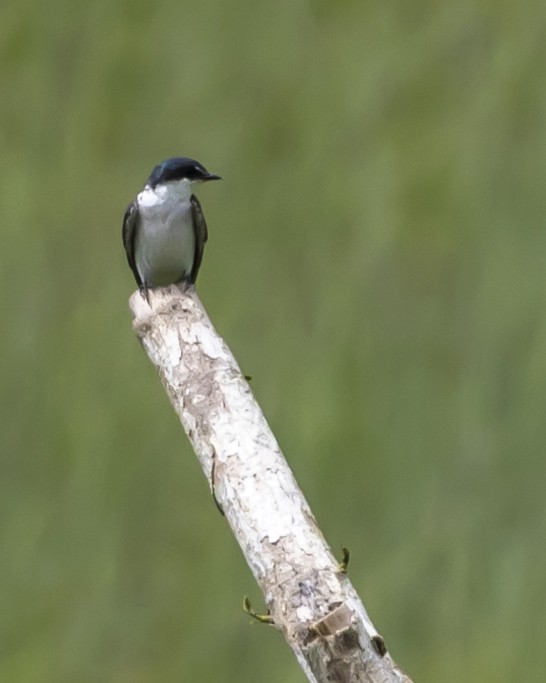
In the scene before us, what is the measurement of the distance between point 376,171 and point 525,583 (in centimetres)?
144

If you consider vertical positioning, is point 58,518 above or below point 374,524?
above

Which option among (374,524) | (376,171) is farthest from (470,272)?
(374,524)

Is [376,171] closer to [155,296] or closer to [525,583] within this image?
[525,583]

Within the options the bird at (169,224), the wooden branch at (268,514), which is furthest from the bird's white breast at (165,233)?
the wooden branch at (268,514)

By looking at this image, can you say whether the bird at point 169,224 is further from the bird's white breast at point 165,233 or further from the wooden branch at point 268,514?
the wooden branch at point 268,514

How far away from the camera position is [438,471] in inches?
185

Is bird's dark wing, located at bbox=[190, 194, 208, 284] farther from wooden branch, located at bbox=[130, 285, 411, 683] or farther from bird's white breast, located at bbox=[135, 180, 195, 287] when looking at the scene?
wooden branch, located at bbox=[130, 285, 411, 683]

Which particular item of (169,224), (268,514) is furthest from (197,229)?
(268,514)

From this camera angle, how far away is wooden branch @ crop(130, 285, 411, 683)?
1.73m

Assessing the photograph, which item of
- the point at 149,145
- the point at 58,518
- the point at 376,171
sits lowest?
the point at 58,518

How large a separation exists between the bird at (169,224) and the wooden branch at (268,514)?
646 mm

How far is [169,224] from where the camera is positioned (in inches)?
117

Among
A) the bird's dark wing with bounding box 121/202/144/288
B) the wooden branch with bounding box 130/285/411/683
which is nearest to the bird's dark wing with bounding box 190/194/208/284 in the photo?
the bird's dark wing with bounding box 121/202/144/288

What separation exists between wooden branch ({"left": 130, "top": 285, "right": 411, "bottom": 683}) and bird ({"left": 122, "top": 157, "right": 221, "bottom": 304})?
0.65 metres
